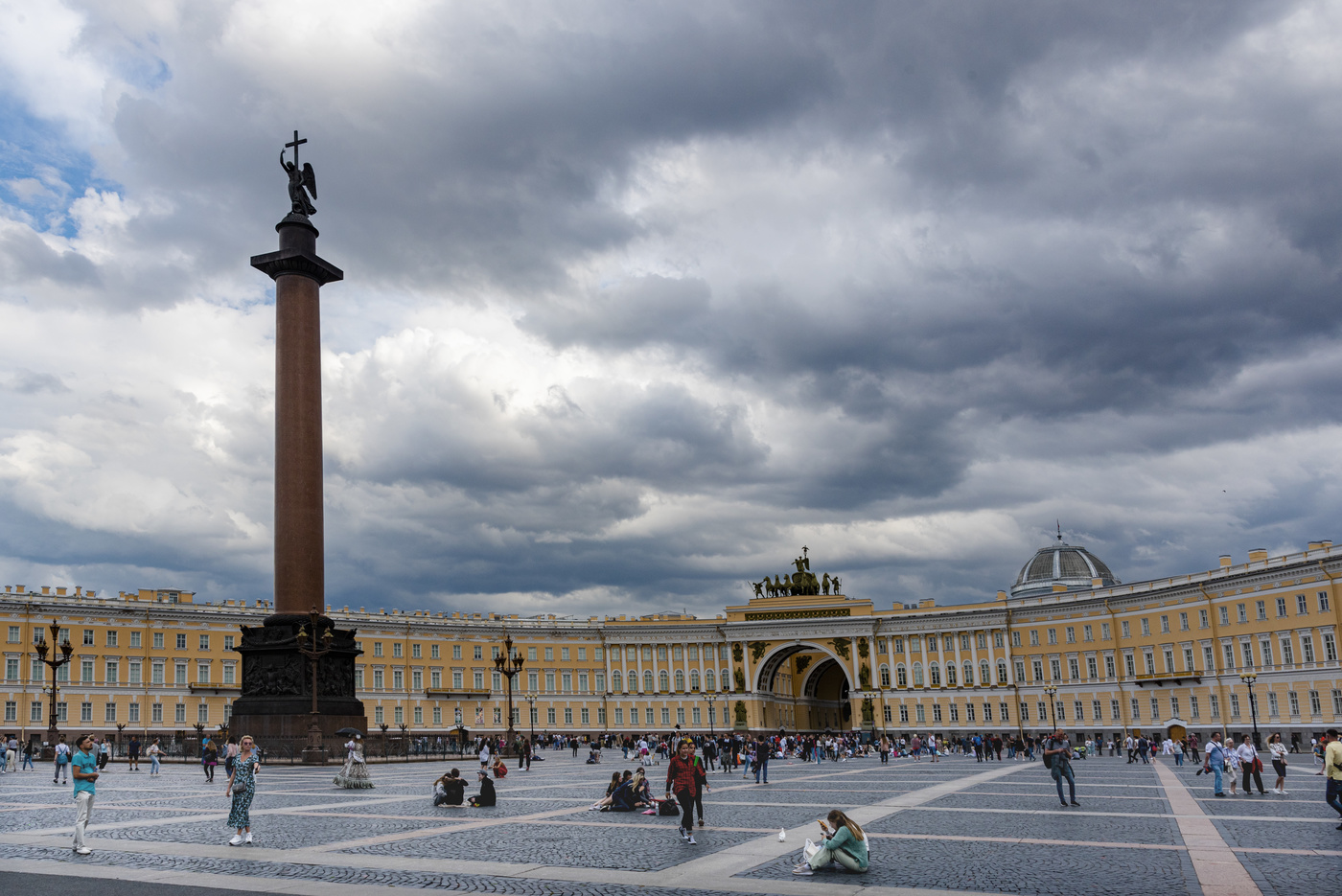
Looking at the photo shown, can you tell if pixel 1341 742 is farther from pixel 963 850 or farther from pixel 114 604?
pixel 114 604

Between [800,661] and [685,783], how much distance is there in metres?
115

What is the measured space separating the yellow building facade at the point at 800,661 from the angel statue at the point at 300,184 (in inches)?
1158

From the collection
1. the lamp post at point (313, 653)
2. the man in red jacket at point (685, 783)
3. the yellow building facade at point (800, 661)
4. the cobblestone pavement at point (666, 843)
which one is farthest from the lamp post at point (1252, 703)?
the man in red jacket at point (685, 783)

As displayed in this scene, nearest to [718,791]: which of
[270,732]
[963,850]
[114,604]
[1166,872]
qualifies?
[963,850]

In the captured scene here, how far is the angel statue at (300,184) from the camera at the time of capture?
152ft

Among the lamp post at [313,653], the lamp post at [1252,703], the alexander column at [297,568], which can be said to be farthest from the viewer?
the lamp post at [1252,703]

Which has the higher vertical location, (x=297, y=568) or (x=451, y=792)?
(x=297, y=568)

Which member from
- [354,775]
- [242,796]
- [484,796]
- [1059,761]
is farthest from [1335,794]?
[354,775]

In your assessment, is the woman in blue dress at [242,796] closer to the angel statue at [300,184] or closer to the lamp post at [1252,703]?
the angel statue at [300,184]

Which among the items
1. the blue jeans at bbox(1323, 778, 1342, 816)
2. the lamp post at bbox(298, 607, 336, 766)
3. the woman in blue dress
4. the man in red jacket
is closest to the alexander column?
the lamp post at bbox(298, 607, 336, 766)

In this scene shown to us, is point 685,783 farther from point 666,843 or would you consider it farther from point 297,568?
point 297,568

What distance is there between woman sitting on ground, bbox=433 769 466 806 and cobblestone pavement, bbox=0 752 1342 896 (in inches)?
17.3

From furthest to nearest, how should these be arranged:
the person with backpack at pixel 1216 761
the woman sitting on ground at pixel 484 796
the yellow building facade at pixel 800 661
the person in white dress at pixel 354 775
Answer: the yellow building facade at pixel 800 661 < the person in white dress at pixel 354 775 < the person with backpack at pixel 1216 761 < the woman sitting on ground at pixel 484 796

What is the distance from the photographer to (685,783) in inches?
625
